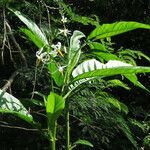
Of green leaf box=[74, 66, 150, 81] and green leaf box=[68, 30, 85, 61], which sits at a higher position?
green leaf box=[68, 30, 85, 61]

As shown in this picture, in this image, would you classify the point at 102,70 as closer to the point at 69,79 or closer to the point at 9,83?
the point at 69,79

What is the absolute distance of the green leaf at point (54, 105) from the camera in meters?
1.23

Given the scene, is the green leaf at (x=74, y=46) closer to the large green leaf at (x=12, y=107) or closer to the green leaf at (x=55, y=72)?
the green leaf at (x=55, y=72)

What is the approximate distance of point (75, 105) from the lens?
8.29 ft

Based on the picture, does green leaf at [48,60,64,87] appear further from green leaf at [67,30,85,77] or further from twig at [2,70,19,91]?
twig at [2,70,19,91]

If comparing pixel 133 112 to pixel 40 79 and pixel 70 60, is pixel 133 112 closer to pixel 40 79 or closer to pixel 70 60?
pixel 40 79

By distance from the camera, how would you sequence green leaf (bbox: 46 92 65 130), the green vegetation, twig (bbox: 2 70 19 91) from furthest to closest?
twig (bbox: 2 70 19 91)
the green vegetation
green leaf (bbox: 46 92 65 130)

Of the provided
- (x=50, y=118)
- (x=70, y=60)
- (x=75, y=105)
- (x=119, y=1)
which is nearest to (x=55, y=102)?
(x=50, y=118)

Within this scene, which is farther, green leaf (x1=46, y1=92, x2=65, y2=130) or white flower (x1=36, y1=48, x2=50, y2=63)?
white flower (x1=36, y1=48, x2=50, y2=63)

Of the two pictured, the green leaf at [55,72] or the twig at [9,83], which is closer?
the green leaf at [55,72]

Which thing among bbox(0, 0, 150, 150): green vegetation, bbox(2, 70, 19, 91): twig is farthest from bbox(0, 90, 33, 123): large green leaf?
bbox(2, 70, 19, 91): twig

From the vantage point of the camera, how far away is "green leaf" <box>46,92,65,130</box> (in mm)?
1230

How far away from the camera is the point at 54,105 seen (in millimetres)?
1244

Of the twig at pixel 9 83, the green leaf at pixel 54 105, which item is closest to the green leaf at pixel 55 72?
the green leaf at pixel 54 105
